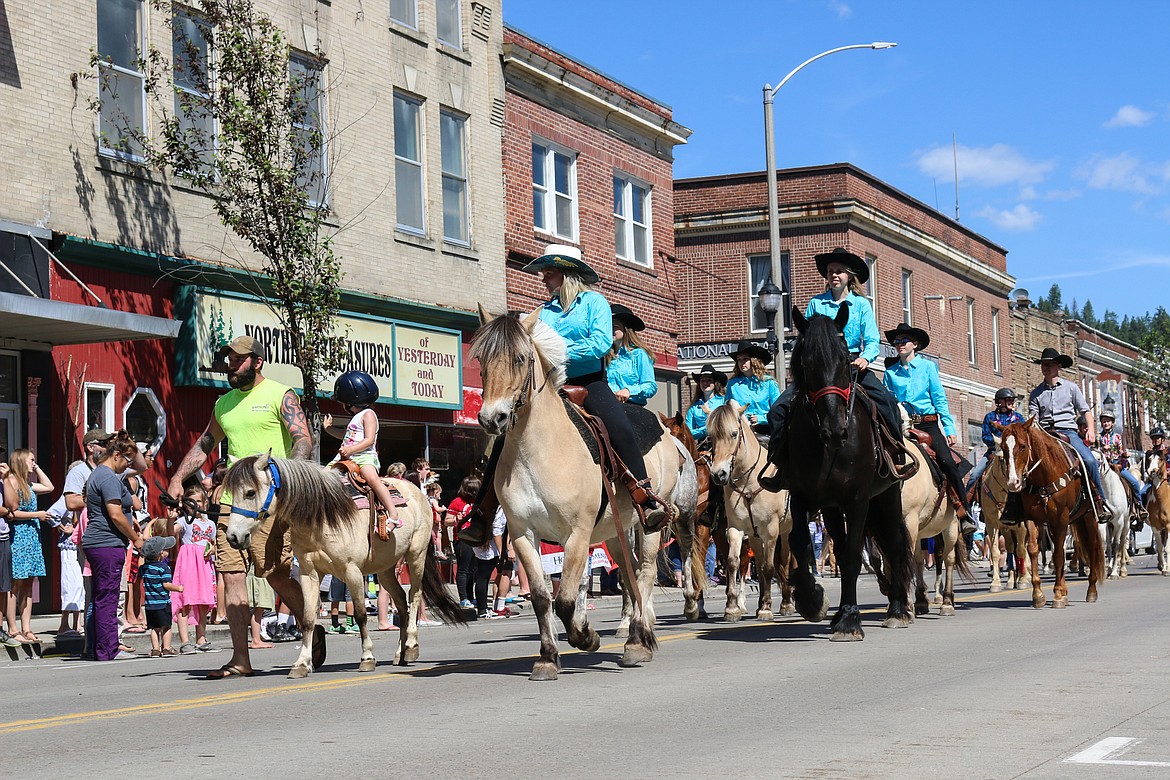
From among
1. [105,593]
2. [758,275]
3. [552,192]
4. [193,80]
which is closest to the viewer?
[105,593]

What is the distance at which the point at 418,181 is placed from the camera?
91.8ft

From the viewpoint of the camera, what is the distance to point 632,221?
34.6 metres

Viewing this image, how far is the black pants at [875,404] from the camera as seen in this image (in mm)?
13219

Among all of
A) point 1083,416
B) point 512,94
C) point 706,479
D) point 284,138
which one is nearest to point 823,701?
point 706,479

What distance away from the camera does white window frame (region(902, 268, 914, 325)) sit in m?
49.0

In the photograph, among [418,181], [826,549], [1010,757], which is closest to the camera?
[1010,757]

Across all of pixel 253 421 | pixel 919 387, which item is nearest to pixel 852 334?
pixel 919 387

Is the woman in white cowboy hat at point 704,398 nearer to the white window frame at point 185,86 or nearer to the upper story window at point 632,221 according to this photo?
the white window frame at point 185,86

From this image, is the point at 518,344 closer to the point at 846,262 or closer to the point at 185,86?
the point at 846,262

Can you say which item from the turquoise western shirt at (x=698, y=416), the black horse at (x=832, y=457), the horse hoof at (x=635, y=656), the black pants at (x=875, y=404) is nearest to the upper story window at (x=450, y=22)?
the turquoise western shirt at (x=698, y=416)

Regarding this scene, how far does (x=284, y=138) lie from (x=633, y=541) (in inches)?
455

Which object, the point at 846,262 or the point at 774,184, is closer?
the point at 846,262

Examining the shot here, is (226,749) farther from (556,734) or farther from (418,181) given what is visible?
(418,181)

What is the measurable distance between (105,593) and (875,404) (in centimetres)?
774
